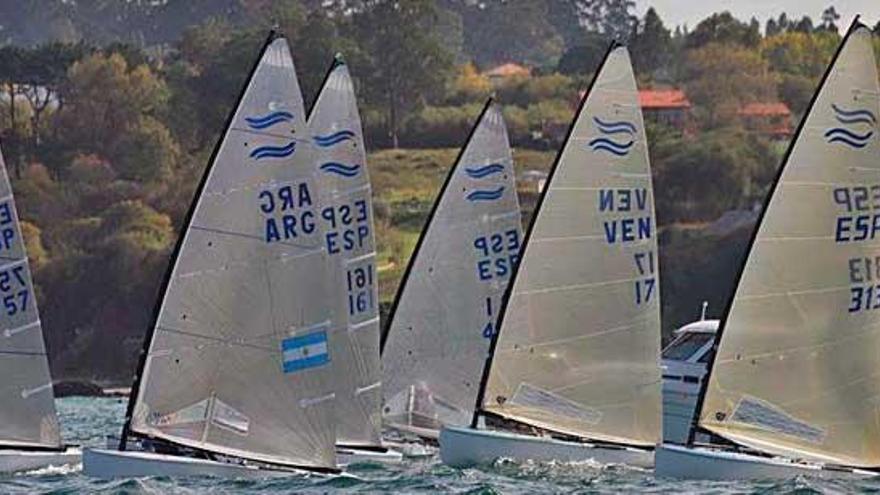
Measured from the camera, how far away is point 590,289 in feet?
133

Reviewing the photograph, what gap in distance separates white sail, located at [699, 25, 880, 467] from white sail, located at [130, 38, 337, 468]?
5430mm

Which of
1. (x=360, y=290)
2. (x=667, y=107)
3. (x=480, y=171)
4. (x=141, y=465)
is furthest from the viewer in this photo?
(x=667, y=107)

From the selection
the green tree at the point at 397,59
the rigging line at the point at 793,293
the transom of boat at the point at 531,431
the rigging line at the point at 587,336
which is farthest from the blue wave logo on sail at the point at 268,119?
the green tree at the point at 397,59

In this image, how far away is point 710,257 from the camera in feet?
378

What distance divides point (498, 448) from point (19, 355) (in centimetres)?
698

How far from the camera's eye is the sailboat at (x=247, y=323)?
34.8 m

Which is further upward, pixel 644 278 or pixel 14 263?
pixel 14 263

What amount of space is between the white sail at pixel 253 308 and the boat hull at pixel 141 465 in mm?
424

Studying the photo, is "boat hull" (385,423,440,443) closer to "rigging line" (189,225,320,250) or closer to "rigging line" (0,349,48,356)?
"rigging line" (0,349,48,356)

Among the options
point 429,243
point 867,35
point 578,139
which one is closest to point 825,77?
point 867,35

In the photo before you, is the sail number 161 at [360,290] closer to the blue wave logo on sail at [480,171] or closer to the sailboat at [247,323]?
the blue wave logo on sail at [480,171]

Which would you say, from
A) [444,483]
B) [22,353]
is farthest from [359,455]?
[22,353]

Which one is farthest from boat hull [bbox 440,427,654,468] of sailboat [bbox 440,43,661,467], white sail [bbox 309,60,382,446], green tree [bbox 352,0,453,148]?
green tree [bbox 352,0,453,148]

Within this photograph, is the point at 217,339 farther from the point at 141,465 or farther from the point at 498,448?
the point at 498,448
